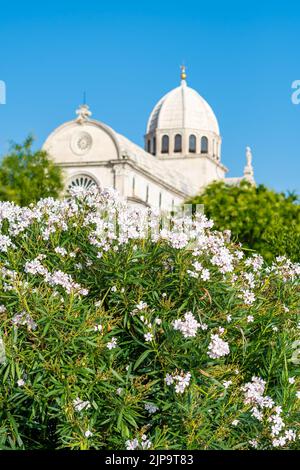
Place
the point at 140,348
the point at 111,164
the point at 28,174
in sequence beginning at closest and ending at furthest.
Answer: the point at 140,348, the point at 28,174, the point at 111,164

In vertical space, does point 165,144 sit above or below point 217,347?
above

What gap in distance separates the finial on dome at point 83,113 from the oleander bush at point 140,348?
48.2m

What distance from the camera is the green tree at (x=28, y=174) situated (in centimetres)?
4125

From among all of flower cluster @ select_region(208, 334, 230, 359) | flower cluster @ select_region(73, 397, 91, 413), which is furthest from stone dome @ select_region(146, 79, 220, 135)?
flower cluster @ select_region(73, 397, 91, 413)

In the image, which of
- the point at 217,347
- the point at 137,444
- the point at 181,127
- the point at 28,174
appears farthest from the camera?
the point at 181,127

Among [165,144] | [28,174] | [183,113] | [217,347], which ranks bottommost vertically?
[217,347]

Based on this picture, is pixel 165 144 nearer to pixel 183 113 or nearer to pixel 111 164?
pixel 183 113

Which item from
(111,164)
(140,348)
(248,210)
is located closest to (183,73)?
(111,164)

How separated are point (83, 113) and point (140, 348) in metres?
49.6

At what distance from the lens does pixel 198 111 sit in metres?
74.7

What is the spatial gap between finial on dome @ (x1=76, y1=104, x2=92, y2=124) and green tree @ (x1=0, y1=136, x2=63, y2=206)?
32.4ft

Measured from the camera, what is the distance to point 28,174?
43.0 metres

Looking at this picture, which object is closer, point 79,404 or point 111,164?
point 79,404

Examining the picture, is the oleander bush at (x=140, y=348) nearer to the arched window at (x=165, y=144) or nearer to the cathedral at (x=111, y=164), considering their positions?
the cathedral at (x=111, y=164)
